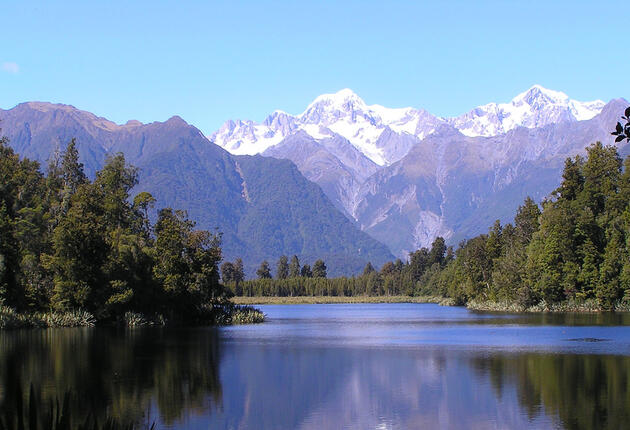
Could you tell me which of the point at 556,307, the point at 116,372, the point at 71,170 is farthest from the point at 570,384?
the point at 71,170

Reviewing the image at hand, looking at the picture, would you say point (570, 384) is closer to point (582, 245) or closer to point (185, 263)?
point (185, 263)

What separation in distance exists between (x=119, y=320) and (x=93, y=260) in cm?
843

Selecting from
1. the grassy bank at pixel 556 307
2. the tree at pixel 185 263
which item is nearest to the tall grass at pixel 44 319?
the tree at pixel 185 263

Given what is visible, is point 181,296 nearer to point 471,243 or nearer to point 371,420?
point 371,420

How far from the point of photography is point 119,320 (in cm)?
8344

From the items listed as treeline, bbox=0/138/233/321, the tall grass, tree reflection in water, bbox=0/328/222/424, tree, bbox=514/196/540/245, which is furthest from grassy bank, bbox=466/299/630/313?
the tall grass

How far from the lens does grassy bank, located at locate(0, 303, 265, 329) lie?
72625 mm

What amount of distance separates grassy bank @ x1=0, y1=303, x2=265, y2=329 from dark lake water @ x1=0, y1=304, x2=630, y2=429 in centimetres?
557

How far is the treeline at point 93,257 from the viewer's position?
76.8 m

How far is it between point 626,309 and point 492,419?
8003 centimetres

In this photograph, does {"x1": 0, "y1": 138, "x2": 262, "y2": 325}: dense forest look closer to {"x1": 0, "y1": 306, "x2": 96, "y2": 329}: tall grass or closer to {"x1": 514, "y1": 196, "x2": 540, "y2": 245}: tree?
{"x1": 0, "y1": 306, "x2": 96, "y2": 329}: tall grass

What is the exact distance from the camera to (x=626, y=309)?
10106 cm

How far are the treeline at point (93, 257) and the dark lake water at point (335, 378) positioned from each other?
33.5 ft

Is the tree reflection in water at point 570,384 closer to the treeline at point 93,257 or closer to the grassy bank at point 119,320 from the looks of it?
the treeline at point 93,257
